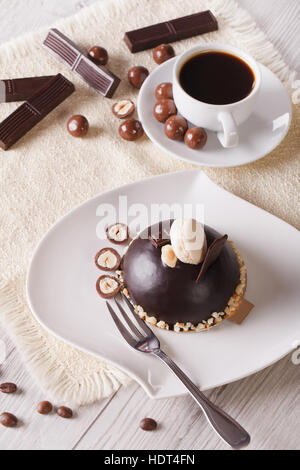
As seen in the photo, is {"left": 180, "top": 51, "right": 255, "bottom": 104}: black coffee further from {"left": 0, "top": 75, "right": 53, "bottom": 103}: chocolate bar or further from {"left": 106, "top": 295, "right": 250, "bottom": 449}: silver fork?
{"left": 106, "top": 295, "right": 250, "bottom": 449}: silver fork

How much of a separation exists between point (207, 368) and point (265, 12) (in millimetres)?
990

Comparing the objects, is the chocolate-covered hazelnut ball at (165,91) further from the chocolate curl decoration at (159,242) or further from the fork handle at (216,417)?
the fork handle at (216,417)

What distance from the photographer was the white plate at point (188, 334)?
1061mm

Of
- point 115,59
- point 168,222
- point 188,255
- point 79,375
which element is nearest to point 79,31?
point 115,59

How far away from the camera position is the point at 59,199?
127cm

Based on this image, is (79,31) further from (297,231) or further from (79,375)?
(79,375)

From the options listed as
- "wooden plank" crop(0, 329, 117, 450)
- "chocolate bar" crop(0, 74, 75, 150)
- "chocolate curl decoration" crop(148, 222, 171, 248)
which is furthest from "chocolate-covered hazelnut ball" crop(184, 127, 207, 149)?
"wooden plank" crop(0, 329, 117, 450)

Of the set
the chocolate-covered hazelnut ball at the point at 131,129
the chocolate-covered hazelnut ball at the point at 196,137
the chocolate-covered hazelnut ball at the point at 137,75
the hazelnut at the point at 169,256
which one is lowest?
the hazelnut at the point at 169,256

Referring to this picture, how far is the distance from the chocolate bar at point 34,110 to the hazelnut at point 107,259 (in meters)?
0.38

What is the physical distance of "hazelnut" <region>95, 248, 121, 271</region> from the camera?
115 cm

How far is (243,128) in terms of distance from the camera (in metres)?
1.27

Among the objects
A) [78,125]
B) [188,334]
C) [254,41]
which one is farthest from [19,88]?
[188,334]

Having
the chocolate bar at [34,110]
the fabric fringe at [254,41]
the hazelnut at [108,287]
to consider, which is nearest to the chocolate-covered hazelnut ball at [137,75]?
the chocolate bar at [34,110]

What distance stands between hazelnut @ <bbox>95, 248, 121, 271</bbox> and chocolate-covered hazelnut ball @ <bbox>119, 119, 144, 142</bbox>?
315 mm
